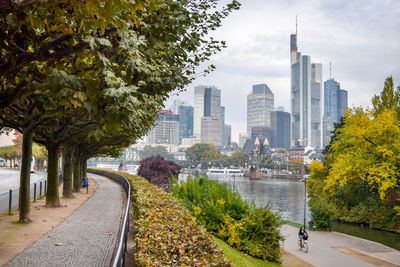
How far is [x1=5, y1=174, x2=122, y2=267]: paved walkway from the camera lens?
363 inches

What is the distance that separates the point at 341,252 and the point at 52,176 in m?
22.9

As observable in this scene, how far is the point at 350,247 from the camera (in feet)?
104

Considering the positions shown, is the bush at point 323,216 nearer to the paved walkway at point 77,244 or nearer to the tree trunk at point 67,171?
the tree trunk at point 67,171

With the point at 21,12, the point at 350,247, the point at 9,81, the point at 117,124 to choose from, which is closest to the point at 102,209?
→ the point at 9,81

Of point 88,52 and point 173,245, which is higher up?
point 88,52

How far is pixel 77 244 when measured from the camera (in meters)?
11.1

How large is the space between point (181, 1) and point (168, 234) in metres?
6.51

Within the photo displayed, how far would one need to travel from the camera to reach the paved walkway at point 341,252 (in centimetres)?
2591

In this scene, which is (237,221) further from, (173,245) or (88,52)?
(88,52)

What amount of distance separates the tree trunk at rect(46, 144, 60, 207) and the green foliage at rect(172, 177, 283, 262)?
681 cm

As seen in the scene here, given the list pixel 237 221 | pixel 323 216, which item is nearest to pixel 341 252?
pixel 323 216

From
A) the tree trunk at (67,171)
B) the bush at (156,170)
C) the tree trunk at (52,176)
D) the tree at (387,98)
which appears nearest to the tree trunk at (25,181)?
the tree trunk at (52,176)

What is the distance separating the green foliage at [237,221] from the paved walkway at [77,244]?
13.4 feet

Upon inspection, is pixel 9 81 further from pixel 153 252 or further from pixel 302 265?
pixel 302 265
